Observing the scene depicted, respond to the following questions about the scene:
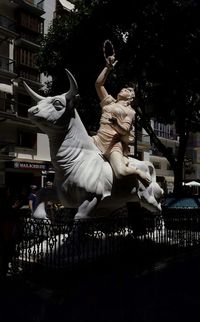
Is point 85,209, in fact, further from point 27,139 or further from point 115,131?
point 27,139

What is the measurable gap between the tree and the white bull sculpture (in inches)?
255

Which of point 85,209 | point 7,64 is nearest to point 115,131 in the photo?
point 85,209

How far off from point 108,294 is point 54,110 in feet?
9.35

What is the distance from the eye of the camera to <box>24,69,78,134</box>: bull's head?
22.9 feet

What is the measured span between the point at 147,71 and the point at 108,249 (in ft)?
34.4

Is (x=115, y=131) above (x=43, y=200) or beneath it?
above

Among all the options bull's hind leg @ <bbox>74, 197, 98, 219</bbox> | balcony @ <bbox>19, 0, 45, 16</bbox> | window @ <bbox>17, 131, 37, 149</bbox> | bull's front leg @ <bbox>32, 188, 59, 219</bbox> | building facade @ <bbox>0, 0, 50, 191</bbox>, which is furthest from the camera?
window @ <bbox>17, 131, 37, 149</bbox>

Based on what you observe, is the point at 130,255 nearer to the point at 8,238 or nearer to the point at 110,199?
the point at 110,199

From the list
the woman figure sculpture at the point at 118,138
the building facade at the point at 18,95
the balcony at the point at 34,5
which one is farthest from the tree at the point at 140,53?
the balcony at the point at 34,5

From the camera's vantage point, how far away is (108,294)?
6016 millimetres

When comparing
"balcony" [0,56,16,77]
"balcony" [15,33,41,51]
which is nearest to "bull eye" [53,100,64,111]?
"balcony" [0,56,16,77]

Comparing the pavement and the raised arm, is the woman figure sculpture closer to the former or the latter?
the raised arm

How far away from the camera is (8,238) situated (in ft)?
22.7

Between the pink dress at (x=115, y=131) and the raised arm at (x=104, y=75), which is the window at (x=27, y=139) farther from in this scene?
the pink dress at (x=115, y=131)
